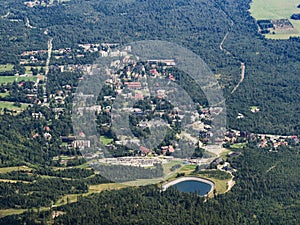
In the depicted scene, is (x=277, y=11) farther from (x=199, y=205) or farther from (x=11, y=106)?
(x=199, y=205)

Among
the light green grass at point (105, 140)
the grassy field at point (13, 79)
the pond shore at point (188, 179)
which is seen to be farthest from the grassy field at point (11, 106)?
the pond shore at point (188, 179)

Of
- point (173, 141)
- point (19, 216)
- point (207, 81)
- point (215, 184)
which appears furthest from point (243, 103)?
point (19, 216)

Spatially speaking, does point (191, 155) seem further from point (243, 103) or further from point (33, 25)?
point (33, 25)

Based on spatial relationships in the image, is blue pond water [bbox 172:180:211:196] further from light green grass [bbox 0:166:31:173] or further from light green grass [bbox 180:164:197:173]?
light green grass [bbox 0:166:31:173]

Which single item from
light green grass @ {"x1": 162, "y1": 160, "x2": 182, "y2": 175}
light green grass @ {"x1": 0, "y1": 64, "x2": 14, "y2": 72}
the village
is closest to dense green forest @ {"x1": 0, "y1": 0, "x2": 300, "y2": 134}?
light green grass @ {"x1": 0, "y1": 64, "x2": 14, "y2": 72}

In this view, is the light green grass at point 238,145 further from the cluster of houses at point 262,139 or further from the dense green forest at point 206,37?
the dense green forest at point 206,37

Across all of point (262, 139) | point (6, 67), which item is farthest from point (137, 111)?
point (6, 67)
